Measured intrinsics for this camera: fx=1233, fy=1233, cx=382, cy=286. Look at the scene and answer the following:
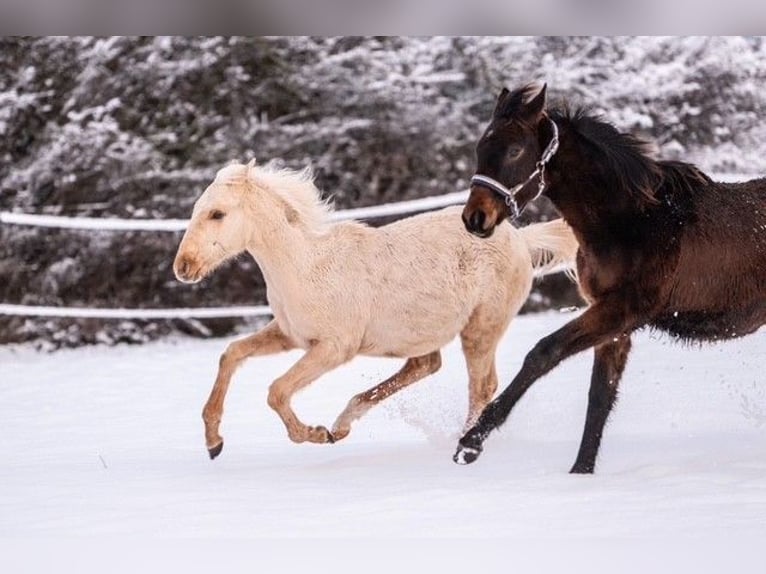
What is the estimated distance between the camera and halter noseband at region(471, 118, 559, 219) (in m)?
4.25

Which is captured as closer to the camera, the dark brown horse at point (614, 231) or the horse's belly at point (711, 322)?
the dark brown horse at point (614, 231)

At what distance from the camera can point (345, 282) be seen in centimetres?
510

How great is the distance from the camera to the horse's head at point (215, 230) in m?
4.92

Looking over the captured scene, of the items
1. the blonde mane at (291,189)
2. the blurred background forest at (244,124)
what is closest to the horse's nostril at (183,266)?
the blonde mane at (291,189)

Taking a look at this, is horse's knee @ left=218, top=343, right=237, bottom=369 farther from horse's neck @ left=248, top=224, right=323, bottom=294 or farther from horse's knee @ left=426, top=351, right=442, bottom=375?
horse's knee @ left=426, top=351, right=442, bottom=375

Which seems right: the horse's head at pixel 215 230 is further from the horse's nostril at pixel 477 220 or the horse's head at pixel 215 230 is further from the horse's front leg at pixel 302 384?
the horse's nostril at pixel 477 220

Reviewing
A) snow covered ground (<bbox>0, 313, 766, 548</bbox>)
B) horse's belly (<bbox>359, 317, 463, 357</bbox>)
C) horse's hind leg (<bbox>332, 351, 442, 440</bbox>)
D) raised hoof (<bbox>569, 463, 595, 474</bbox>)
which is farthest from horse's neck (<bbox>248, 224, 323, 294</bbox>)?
raised hoof (<bbox>569, 463, 595, 474</bbox>)

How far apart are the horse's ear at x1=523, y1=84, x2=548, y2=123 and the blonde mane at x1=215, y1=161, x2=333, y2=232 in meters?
1.26

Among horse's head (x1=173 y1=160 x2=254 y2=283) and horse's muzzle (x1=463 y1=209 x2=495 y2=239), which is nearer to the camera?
horse's muzzle (x1=463 y1=209 x2=495 y2=239)

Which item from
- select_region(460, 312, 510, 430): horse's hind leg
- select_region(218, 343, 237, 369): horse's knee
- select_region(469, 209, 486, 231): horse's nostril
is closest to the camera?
select_region(469, 209, 486, 231): horse's nostril

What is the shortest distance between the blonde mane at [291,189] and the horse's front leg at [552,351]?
4.50ft

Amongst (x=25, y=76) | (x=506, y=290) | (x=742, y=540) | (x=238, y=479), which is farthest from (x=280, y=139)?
(x=742, y=540)

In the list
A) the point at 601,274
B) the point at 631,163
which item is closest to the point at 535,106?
the point at 631,163

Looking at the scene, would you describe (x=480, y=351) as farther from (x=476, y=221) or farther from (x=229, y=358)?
(x=476, y=221)
